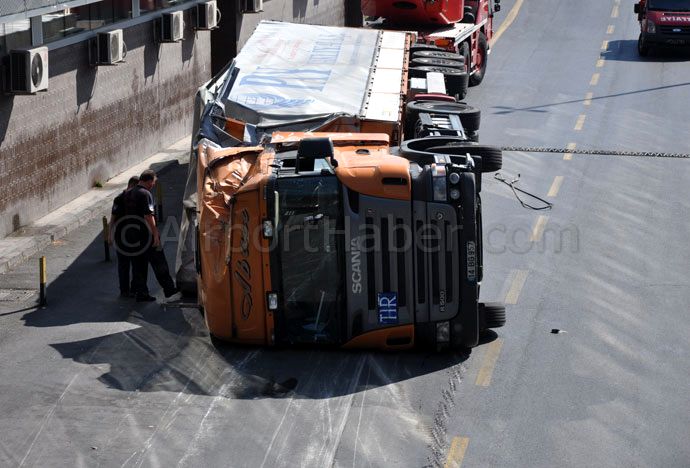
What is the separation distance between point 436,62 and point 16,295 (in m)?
11.8

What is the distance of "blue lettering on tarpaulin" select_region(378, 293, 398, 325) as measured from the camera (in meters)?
12.6

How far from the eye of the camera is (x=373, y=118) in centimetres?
1612

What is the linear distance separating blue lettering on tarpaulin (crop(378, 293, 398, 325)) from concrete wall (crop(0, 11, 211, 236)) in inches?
285

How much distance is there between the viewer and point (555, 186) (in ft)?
67.8

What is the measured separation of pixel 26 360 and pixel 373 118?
578 centimetres

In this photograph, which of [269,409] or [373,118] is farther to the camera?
[373,118]

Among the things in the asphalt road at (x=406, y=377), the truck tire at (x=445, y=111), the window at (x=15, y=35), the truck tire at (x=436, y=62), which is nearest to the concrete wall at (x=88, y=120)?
the window at (x=15, y=35)

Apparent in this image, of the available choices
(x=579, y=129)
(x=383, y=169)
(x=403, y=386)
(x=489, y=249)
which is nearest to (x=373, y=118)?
(x=489, y=249)

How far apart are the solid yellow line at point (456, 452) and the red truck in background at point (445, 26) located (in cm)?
1503

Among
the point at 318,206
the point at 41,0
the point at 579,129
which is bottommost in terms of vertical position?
the point at 579,129

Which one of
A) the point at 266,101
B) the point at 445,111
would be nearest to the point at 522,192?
the point at 445,111

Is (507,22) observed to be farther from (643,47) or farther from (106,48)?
(106,48)

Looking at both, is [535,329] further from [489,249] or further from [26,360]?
[26,360]

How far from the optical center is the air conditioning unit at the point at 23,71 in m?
17.2
